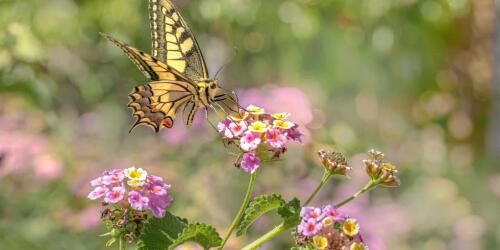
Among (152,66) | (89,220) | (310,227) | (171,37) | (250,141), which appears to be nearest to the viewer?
(310,227)

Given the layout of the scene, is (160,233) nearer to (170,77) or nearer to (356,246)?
(356,246)

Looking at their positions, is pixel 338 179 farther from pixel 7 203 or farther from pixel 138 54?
pixel 138 54

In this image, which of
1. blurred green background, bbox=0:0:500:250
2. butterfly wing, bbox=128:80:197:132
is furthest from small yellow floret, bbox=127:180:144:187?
blurred green background, bbox=0:0:500:250

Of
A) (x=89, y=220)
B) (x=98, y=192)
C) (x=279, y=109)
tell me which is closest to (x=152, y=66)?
(x=98, y=192)

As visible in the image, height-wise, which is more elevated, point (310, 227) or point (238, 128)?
point (238, 128)

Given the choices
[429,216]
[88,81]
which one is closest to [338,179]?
[429,216]

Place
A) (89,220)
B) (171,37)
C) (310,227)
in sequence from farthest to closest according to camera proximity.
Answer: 1. (89,220)
2. (171,37)
3. (310,227)

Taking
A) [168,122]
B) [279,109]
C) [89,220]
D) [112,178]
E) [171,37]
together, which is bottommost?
[112,178]

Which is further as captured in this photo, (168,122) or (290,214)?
(168,122)

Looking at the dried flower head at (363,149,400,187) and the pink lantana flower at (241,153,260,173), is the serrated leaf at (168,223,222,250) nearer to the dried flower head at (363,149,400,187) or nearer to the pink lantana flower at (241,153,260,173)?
the pink lantana flower at (241,153,260,173)
